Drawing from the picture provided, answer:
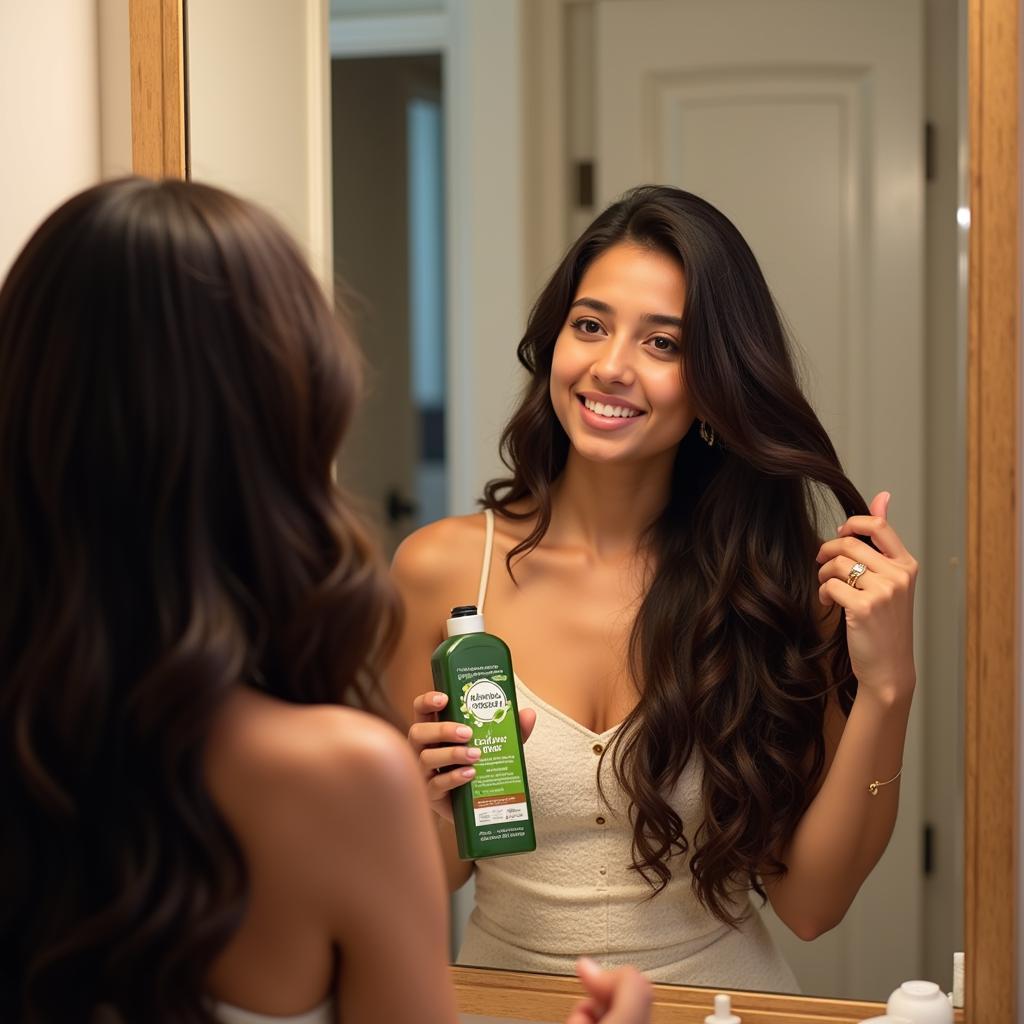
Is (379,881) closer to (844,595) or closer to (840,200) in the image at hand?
(844,595)

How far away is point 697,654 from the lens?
0.98 meters

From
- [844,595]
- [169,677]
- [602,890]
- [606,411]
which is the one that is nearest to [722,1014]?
[602,890]

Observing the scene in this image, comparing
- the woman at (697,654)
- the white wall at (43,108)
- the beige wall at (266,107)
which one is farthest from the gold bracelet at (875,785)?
the white wall at (43,108)

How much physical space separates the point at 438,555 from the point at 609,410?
188 mm

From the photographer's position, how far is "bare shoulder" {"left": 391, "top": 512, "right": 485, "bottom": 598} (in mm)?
1023

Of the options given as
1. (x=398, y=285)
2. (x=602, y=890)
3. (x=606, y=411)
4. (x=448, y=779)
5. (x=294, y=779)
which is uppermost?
(x=398, y=285)

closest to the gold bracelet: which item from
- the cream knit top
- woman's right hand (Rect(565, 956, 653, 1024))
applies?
the cream knit top

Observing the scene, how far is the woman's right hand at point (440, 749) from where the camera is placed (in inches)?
34.8

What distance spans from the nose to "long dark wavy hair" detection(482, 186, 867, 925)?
0.14 ft

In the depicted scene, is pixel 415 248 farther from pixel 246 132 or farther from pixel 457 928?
pixel 457 928

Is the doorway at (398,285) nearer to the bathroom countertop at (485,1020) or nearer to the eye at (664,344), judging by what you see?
the eye at (664,344)

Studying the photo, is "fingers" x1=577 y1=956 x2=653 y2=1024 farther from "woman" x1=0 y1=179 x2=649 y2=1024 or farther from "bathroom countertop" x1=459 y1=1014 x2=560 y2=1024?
"bathroom countertop" x1=459 y1=1014 x2=560 y2=1024

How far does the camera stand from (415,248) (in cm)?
105

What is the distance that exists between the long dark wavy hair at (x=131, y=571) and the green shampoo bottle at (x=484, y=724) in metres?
0.35
